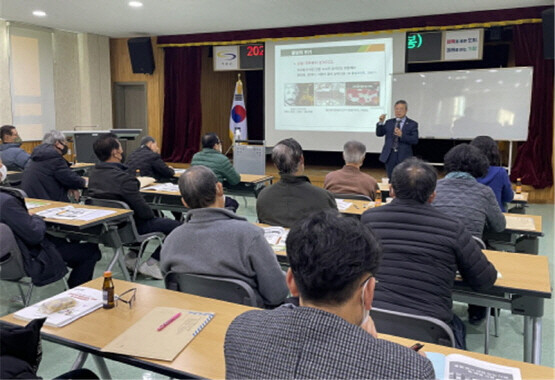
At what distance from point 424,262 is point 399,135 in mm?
4413

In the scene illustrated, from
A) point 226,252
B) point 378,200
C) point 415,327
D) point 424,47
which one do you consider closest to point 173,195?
point 378,200

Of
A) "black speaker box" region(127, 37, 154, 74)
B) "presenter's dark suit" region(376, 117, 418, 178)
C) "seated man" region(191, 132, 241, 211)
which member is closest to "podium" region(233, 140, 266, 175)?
"presenter's dark suit" region(376, 117, 418, 178)

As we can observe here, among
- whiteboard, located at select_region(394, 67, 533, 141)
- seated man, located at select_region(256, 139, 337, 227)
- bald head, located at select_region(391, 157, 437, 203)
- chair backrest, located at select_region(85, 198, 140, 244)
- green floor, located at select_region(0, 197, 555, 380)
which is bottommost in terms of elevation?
green floor, located at select_region(0, 197, 555, 380)

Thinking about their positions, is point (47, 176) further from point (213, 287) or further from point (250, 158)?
point (250, 158)

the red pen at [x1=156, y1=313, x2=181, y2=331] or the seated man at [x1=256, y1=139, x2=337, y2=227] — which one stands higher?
the seated man at [x1=256, y1=139, x2=337, y2=227]

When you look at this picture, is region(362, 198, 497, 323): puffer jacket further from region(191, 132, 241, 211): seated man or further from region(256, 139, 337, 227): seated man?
region(191, 132, 241, 211): seated man

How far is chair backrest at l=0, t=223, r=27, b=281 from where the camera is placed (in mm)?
2359

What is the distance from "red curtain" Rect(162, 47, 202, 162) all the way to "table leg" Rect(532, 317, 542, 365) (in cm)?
822

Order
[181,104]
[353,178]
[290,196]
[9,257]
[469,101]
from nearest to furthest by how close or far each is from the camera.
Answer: [9,257]
[290,196]
[353,178]
[469,101]
[181,104]

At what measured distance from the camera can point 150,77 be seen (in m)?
9.55

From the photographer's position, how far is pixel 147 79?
959 cm

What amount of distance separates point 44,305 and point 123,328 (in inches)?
15.4

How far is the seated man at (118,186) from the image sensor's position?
11.5 feet

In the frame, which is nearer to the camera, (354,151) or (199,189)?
(199,189)
